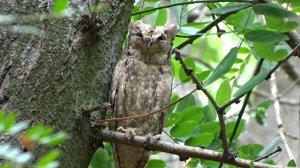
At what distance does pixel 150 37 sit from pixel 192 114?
0.32m

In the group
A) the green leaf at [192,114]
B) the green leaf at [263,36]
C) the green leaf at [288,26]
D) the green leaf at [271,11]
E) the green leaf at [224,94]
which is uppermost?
the green leaf at [271,11]

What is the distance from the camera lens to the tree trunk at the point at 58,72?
4.22ft

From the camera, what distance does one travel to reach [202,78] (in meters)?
1.97

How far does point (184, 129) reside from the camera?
180 centimetres

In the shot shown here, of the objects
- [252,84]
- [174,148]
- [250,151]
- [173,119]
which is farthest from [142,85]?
[252,84]

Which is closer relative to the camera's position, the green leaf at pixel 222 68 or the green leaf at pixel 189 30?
the green leaf at pixel 222 68

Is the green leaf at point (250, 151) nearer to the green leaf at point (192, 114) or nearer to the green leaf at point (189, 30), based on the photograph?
the green leaf at point (192, 114)

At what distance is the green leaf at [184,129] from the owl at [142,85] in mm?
67

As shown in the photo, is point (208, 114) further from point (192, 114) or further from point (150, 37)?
point (150, 37)

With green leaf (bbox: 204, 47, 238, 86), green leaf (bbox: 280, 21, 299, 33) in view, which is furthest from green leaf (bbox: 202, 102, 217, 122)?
green leaf (bbox: 280, 21, 299, 33)

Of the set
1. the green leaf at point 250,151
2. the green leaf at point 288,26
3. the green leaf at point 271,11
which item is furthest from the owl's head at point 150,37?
the green leaf at point 271,11

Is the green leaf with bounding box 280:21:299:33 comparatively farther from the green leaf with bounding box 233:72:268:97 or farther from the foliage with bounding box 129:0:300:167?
the green leaf with bounding box 233:72:268:97

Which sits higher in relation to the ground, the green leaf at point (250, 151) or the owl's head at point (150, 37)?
the owl's head at point (150, 37)

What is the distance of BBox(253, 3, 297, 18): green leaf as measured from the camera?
4.06ft
